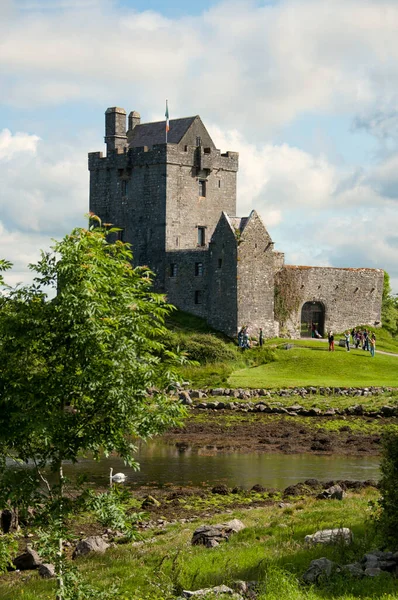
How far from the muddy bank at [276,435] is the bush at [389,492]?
57.9ft

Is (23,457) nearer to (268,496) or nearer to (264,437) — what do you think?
(268,496)

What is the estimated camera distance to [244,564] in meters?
15.9

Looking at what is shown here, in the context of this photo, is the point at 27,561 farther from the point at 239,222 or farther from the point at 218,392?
the point at 239,222

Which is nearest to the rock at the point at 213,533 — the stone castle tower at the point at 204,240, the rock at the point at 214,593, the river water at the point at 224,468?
the rock at the point at 214,593

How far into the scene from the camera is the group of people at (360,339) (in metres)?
57.4

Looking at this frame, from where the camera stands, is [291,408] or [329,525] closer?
[329,525]

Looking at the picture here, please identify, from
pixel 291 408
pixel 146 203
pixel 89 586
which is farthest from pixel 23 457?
pixel 146 203

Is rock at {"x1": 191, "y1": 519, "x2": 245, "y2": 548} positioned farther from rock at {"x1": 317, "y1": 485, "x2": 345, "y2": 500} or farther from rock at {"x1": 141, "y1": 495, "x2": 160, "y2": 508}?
rock at {"x1": 141, "y1": 495, "x2": 160, "y2": 508}

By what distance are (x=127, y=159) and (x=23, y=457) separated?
Result: 52590 millimetres

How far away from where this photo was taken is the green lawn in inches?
1944

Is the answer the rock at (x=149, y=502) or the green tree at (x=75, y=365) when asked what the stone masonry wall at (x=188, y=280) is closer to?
the rock at (x=149, y=502)

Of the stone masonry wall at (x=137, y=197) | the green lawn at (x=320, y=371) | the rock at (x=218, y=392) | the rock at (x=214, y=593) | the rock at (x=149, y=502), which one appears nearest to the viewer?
the rock at (x=214, y=593)

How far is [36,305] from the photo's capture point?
15.9 m

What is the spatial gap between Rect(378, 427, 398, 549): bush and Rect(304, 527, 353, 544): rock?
2.12 feet
